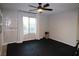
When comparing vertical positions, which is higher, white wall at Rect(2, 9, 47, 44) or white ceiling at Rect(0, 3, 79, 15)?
white ceiling at Rect(0, 3, 79, 15)

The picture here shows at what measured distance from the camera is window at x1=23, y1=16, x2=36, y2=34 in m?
1.06

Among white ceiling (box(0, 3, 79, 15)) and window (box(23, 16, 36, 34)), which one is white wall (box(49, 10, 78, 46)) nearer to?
white ceiling (box(0, 3, 79, 15))

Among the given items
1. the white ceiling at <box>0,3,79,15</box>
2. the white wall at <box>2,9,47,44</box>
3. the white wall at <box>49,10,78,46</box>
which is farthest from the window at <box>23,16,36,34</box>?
the white wall at <box>49,10,78,46</box>

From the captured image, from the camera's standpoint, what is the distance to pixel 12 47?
1.04 metres

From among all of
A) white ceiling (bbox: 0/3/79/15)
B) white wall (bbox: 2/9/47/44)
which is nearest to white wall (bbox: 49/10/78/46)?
white ceiling (bbox: 0/3/79/15)

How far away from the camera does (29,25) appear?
1087mm

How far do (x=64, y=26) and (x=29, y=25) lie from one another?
1.86ft

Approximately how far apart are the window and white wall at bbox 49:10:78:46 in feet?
0.97

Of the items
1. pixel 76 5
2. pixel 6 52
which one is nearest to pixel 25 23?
pixel 6 52

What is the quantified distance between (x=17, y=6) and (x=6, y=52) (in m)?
0.70

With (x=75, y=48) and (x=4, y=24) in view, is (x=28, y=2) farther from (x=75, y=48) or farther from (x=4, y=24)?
(x=75, y=48)

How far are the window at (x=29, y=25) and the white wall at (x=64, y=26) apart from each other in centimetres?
29

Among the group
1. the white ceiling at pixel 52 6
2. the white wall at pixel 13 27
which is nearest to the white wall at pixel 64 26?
the white ceiling at pixel 52 6

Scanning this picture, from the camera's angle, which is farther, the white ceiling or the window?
the window
